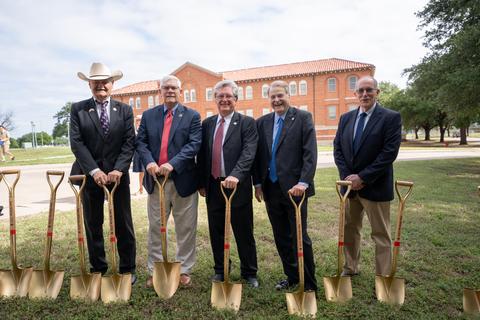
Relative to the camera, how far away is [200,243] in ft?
16.2

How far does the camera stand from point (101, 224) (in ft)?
12.0

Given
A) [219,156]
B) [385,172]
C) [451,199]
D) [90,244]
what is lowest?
[451,199]

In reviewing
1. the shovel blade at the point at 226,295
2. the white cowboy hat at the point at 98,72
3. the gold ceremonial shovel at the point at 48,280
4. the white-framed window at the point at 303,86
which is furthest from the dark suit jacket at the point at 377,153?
the white-framed window at the point at 303,86

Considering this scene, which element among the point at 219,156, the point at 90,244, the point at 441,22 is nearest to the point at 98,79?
the point at 219,156

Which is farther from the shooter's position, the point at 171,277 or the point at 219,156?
the point at 219,156

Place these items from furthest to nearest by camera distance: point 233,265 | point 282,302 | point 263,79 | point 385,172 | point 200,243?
point 263,79 → point 200,243 → point 233,265 → point 385,172 → point 282,302

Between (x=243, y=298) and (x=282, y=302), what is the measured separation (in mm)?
430

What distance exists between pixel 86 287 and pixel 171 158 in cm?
168

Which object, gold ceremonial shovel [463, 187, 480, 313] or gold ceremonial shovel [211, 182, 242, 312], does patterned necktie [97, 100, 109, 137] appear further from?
gold ceremonial shovel [463, 187, 480, 313]

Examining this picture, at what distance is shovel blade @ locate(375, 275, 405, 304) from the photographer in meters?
3.00

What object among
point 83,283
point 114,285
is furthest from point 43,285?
point 114,285

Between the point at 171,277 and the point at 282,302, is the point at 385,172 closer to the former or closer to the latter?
the point at 282,302

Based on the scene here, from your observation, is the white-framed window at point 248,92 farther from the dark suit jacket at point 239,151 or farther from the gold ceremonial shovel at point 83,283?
the gold ceremonial shovel at point 83,283

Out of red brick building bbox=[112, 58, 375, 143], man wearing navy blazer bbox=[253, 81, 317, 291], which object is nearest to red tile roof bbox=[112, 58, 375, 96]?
red brick building bbox=[112, 58, 375, 143]
